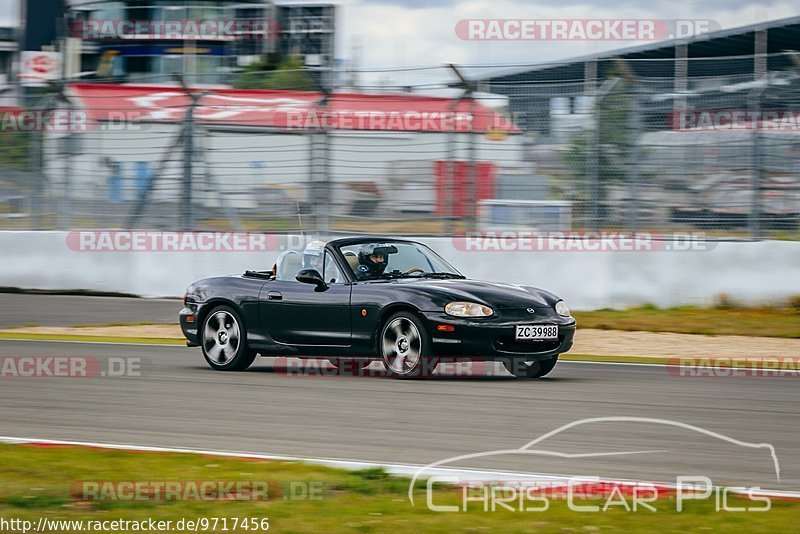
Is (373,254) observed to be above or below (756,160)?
below

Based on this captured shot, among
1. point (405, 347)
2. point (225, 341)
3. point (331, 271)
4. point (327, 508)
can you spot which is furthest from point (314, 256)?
point (327, 508)

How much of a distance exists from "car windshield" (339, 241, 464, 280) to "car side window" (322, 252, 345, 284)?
0.12 m

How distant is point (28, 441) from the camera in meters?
6.91

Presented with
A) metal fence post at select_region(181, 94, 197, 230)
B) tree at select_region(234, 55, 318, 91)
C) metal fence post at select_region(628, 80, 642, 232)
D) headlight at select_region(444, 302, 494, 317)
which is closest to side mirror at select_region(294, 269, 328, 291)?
headlight at select_region(444, 302, 494, 317)

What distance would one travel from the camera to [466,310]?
385 inches

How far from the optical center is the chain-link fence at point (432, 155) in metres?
15.2

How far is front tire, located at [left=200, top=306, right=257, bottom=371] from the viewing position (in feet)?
36.1

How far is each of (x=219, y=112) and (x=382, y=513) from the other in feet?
46.0

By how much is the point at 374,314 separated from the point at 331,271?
0.74 metres

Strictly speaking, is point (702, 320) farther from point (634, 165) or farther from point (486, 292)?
point (486, 292)

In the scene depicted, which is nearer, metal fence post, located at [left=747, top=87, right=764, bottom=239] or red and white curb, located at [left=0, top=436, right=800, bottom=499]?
red and white curb, located at [left=0, top=436, right=800, bottom=499]

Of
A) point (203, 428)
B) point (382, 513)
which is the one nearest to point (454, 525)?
point (382, 513)

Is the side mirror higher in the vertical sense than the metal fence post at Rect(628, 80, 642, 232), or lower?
lower

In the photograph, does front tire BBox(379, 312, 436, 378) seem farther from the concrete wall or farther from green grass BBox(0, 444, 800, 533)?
the concrete wall
